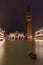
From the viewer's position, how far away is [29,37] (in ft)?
248

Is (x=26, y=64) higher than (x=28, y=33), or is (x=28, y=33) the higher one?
(x=28, y=33)

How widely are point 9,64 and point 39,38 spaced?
54266mm

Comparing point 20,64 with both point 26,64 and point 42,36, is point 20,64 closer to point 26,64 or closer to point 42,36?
point 26,64

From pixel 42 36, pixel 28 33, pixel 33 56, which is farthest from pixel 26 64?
pixel 28 33

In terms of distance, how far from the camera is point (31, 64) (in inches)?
438

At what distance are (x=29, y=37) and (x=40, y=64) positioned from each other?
2540 inches

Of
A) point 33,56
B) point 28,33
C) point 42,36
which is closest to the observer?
point 33,56

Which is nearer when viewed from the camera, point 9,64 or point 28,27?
point 9,64

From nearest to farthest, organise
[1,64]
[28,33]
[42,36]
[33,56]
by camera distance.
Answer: [1,64], [33,56], [42,36], [28,33]

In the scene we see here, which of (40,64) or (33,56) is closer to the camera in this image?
(40,64)

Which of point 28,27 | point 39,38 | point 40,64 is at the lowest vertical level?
point 40,64

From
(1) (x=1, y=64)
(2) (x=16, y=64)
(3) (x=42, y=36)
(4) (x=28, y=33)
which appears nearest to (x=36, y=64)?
(2) (x=16, y=64)

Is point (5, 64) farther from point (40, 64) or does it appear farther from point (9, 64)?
point (40, 64)

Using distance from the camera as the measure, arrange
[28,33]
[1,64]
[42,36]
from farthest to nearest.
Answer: [28,33] → [42,36] → [1,64]
